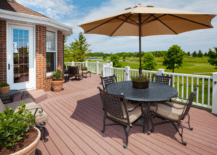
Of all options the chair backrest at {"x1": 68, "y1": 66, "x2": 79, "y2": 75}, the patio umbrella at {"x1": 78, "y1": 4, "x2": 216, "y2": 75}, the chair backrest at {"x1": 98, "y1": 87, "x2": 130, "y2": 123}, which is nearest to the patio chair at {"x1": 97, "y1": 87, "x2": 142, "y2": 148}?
the chair backrest at {"x1": 98, "y1": 87, "x2": 130, "y2": 123}

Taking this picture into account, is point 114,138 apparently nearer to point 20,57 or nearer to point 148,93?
point 148,93

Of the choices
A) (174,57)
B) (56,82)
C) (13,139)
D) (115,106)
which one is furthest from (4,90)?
(174,57)

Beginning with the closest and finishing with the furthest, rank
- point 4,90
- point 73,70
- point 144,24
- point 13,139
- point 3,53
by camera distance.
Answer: point 13,139 → point 4,90 → point 144,24 → point 3,53 → point 73,70

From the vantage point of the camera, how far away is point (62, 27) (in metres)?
5.55

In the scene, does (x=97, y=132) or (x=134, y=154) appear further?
(x=97, y=132)

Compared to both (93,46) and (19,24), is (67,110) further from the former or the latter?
(93,46)

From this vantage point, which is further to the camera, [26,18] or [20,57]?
[20,57]

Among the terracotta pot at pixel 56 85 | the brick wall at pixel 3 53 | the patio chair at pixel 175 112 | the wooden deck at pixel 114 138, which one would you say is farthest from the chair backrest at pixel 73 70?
the patio chair at pixel 175 112

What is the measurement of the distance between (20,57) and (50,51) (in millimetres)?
1261

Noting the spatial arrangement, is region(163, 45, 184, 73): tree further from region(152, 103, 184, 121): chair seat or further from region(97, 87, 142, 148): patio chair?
region(97, 87, 142, 148): patio chair

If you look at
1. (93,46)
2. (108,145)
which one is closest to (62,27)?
(108,145)

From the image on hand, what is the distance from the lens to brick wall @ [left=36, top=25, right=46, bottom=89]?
486 centimetres

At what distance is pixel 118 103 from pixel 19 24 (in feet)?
15.6

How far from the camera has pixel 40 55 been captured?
4.96 meters
